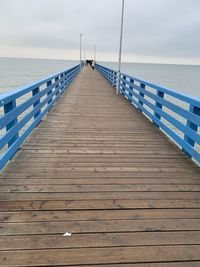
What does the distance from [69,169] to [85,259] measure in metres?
2.07

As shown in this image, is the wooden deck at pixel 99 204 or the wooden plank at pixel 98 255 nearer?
the wooden plank at pixel 98 255

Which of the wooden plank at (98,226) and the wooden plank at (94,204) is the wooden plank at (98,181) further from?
the wooden plank at (98,226)

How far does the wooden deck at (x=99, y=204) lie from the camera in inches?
104

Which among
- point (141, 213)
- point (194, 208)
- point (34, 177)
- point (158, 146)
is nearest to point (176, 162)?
point (158, 146)

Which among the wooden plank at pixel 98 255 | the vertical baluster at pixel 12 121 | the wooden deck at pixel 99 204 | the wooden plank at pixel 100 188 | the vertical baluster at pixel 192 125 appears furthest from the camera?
the vertical baluster at pixel 192 125

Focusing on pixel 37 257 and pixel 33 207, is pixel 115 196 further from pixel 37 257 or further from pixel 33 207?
pixel 37 257

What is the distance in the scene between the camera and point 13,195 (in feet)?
11.9

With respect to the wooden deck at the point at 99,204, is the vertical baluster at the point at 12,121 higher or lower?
higher

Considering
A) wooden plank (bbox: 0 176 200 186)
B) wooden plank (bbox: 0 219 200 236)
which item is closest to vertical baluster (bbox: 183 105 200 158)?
wooden plank (bbox: 0 176 200 186)

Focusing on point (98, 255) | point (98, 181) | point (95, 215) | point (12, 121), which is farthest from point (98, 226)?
point (12, 121)

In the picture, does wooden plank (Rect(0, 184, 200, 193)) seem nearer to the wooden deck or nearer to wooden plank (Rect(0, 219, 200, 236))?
the wooden deck

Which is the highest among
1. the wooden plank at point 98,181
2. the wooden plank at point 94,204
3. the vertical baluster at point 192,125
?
the vertical baluster at point 192,125

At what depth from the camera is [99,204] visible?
137 inches

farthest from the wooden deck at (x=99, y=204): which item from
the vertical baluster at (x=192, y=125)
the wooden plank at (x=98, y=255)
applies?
the vertical baluster at (x=192, y=125)
